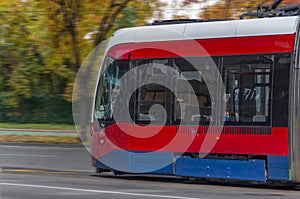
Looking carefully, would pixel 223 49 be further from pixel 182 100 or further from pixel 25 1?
pixel 25 1

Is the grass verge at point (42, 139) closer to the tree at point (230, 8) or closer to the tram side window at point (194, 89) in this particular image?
the tree at point (230, 8)

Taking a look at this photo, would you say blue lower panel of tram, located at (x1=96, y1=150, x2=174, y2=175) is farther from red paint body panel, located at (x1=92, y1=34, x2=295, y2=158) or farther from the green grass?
the green grass

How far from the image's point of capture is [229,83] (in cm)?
1276

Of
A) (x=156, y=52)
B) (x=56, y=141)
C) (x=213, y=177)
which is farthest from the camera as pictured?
(x=56, y=141)

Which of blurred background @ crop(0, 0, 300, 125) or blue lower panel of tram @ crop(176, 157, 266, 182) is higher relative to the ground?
blurred background @ crop(0, 0, 300, 125)

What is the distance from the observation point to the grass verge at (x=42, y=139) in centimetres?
2874

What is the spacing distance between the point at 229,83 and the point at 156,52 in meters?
1.87

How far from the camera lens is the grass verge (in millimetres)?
28737

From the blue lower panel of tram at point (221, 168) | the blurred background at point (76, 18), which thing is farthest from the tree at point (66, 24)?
the blue lower panel of tram at point (221, 168)

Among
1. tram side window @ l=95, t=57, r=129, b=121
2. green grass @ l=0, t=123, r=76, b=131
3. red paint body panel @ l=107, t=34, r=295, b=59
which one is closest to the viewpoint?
red paint body panel @ l=107, t=34, r=295, b=59

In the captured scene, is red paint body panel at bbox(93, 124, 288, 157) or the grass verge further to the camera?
the grass verge

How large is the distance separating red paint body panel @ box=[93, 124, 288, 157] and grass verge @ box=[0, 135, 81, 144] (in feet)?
46.4

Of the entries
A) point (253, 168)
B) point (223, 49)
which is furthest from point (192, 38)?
point (253, 168)

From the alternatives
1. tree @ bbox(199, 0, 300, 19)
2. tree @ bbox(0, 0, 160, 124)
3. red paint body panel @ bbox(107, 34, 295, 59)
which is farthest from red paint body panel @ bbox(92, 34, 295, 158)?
tree @ bbox(199, 0, 300, 19)
